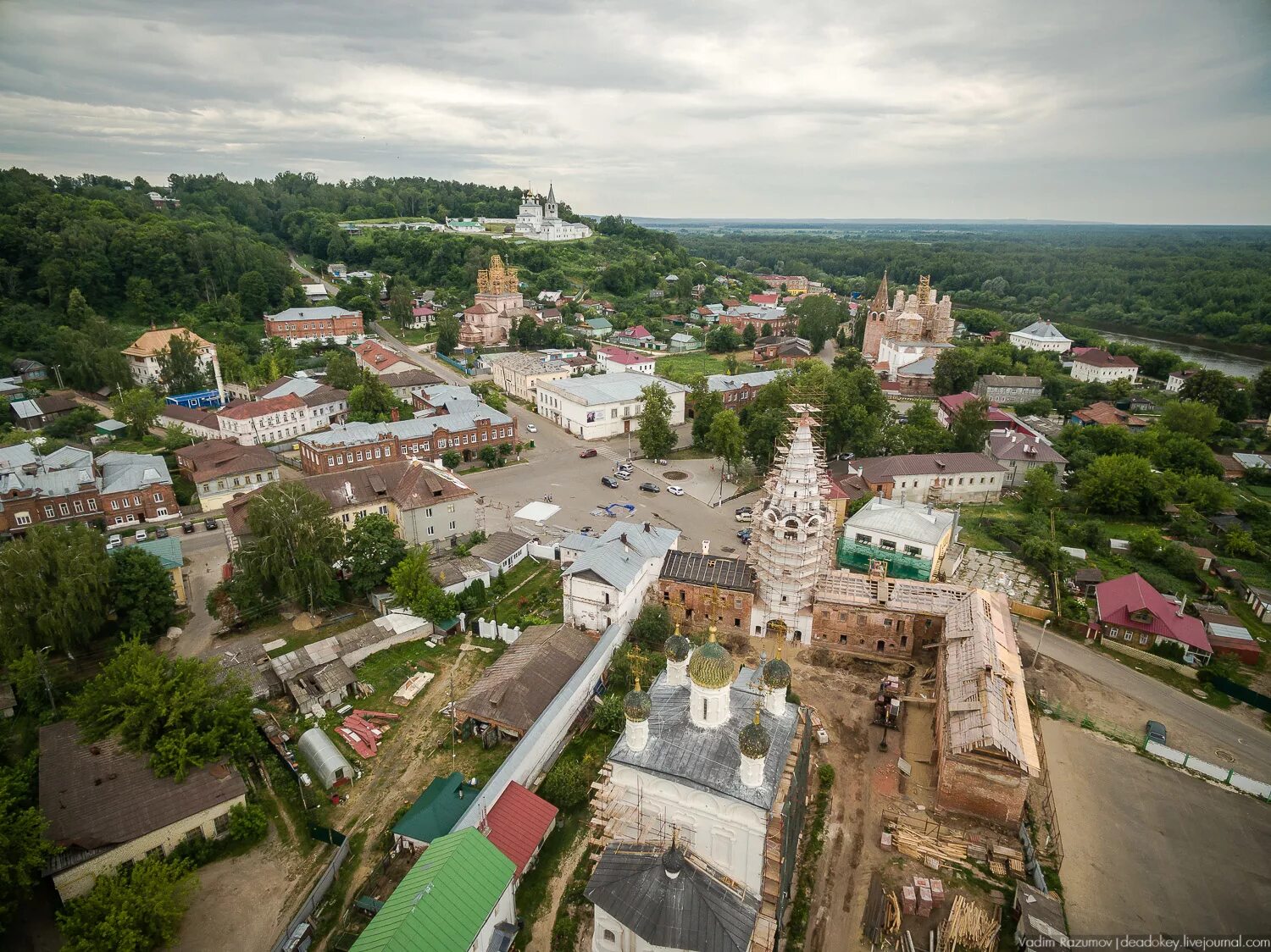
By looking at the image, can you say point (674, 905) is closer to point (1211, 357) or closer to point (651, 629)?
point (651, 629)

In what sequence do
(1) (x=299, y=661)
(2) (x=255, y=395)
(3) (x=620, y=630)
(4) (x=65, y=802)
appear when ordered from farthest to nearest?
1. (2) (x=255, y=395)
2. (3) (x=620, y=630)
3. (1) (x=299, y=661)
4. (4) (x=65, y=802)

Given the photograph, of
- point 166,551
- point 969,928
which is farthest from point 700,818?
point 166,551

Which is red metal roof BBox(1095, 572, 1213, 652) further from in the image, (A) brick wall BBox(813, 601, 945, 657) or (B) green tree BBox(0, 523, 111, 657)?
Answer: (B) green tree BBox(0, 523, 111, 657)

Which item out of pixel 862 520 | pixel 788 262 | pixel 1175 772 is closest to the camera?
pixel 1175 772

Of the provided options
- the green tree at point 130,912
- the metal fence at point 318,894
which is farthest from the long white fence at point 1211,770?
the green tree at point 130,912

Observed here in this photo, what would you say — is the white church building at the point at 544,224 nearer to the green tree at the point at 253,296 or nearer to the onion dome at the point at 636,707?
the green tree at the point at 253,296

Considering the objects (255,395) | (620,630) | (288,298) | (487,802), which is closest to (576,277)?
(288,298)

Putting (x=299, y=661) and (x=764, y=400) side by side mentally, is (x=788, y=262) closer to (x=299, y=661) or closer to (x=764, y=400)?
(x=764, y=400)
